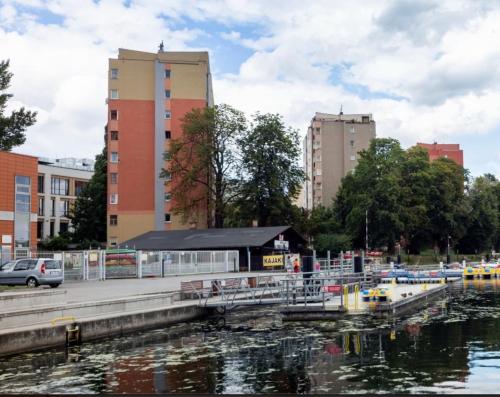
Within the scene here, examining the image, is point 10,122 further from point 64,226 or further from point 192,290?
point 64,226

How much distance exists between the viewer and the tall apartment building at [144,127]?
75438mm

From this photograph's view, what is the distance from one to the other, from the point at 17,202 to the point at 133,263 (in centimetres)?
906

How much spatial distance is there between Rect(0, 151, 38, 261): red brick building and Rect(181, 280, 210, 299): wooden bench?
52.4 ft

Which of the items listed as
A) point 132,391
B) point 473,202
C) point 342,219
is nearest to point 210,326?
point 132,391

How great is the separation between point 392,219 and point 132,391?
2587 inches

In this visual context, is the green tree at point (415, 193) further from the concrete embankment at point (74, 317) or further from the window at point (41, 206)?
the concrete embankment at point (74, 317)

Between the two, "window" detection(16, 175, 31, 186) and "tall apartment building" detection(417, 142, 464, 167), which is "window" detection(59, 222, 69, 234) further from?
"tall apartment building" detection(417, 142, 464, 167)

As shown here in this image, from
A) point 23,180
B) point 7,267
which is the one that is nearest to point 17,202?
point 23,180

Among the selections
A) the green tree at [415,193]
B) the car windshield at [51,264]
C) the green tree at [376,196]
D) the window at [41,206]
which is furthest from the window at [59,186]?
the car windshield at [51,264]

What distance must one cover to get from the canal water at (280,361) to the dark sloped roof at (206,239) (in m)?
31.6

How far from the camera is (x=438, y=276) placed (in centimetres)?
5597

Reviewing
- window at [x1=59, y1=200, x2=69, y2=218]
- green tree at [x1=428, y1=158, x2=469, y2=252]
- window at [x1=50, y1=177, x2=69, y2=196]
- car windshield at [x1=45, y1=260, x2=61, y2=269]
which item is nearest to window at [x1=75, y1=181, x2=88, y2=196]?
window at [x1=50, y1=177, x2=69, y2=196]

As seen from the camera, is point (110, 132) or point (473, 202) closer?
point (110, 132)

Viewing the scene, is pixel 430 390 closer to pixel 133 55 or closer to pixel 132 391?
pixel 132 391
